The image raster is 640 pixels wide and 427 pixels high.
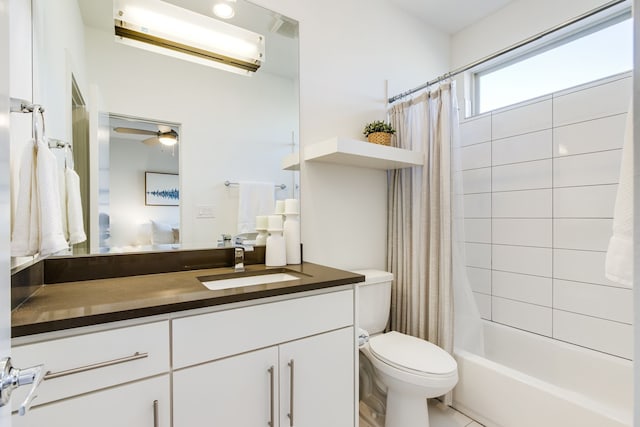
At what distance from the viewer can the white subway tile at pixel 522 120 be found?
6.30ft

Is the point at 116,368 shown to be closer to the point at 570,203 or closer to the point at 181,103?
the point at 181,103

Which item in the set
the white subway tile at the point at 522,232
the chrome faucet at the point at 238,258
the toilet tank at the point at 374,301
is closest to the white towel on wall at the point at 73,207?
the chrome faucet at the point at 238,258

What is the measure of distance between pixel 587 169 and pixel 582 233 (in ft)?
1.22

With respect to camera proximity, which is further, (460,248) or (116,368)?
(460,248)

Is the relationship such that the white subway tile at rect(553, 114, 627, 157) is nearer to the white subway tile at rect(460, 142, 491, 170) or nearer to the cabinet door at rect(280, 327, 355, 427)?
the white subway tile at rect(460, 142, 491, 170)

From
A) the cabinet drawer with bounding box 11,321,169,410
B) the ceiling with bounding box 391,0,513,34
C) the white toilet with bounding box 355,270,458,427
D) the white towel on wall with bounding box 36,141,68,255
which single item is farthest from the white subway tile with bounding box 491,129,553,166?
the white towel on wall with bounding box 36,141,68,255

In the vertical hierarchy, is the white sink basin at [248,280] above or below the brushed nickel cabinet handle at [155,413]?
above

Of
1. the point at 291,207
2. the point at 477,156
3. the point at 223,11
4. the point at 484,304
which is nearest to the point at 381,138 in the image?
the point at 291,207

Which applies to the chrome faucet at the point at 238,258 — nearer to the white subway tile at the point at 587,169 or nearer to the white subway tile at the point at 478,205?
the white subway tile at the point at 478,205

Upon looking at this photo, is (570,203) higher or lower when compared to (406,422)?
higher

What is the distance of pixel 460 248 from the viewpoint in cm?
180

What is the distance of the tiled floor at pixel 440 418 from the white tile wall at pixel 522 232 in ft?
3.71

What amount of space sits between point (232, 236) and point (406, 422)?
1.28m

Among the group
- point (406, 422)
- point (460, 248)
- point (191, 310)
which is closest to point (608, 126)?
point (460, 248)
